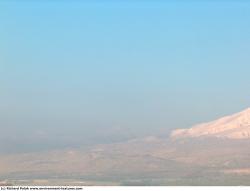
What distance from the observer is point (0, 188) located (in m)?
32.9

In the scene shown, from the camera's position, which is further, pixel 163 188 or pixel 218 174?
pixel 218 174

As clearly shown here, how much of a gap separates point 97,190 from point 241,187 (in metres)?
5.41

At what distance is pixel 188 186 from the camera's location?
32.2 meters

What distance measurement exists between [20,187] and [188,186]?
256 inches

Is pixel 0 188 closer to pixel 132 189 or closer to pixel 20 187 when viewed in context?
pixel 20 187

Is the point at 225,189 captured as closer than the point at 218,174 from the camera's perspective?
Yes

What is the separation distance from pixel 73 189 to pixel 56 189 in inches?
26.7

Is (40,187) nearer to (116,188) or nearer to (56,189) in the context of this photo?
(56,189)

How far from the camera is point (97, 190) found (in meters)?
32.0

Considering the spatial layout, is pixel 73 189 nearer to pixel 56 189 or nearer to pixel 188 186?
pixel 56 189

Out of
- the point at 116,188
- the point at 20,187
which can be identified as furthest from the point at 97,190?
the point at 20,187

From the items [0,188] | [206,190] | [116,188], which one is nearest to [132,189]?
[116,188]

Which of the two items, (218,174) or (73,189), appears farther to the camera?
(218,174)

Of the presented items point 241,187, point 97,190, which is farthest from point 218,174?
point 97,190
